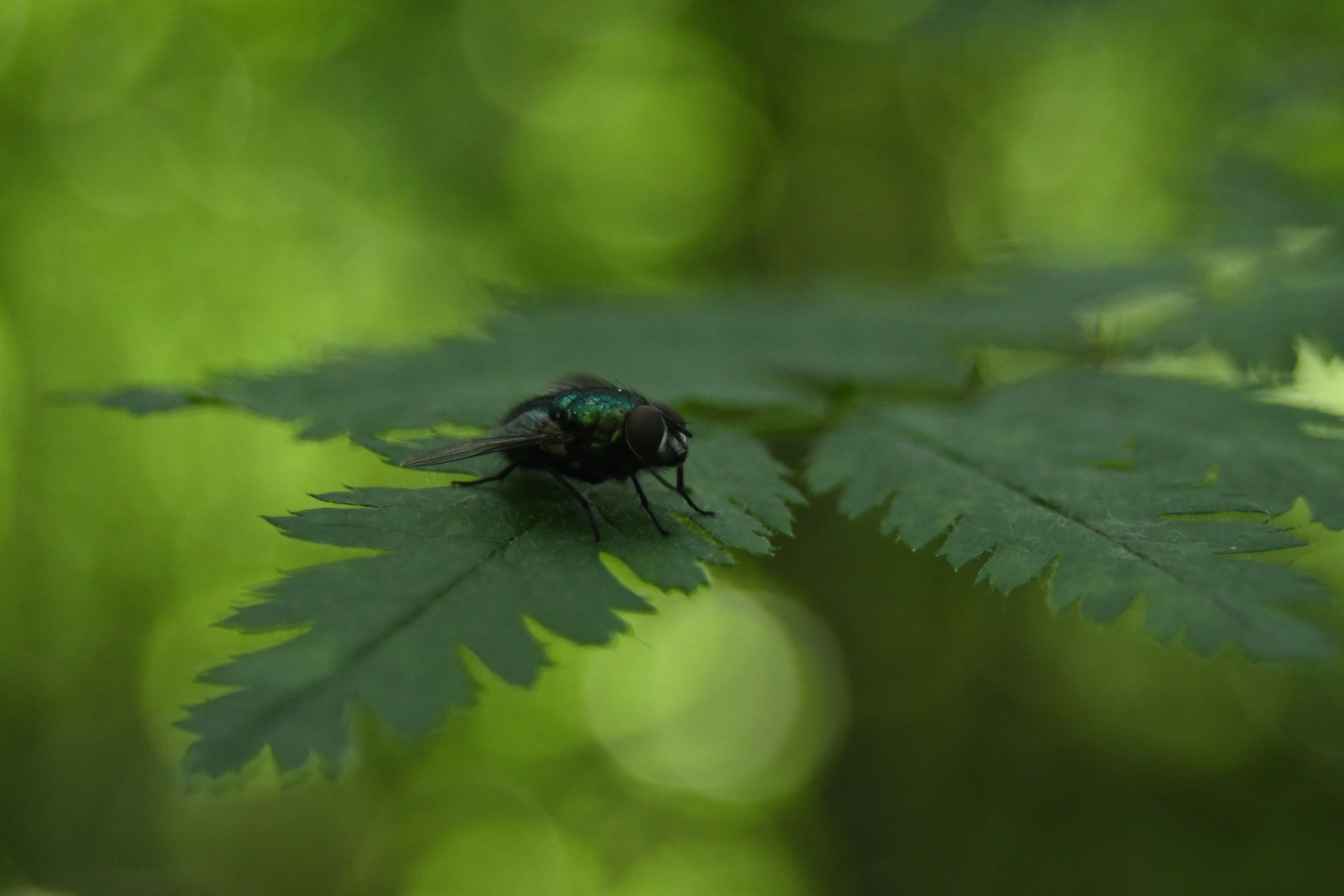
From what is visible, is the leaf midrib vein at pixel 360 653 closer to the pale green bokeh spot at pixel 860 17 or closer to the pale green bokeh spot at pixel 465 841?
the pale green bokeh spot at pixel 860 17

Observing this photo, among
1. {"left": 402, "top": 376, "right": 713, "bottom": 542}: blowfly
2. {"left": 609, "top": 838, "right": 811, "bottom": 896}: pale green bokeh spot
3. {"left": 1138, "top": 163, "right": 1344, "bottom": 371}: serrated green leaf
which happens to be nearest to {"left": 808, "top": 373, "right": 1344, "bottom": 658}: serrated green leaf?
{"left": 1138, "top": 163, "right": 1344, "bottom": 371}: serrated green leaf

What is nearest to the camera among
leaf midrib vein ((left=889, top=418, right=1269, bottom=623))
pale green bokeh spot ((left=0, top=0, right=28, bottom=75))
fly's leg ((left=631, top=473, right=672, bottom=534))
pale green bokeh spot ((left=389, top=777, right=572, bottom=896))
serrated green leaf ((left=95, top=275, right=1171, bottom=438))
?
leaf midrib vein ((left=889, top=418, right=1269, bottom=623))

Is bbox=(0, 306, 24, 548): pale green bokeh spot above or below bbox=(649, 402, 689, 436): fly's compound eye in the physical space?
below

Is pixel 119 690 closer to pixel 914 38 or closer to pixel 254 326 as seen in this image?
pixel 254 326

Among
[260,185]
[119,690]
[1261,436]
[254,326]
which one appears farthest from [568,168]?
[1261,436]

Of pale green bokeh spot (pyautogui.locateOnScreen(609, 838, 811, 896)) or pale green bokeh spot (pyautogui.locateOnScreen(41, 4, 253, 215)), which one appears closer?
pale green bokeh spot (pyautogui.locateOnScreen(41, 4, 253, 215))

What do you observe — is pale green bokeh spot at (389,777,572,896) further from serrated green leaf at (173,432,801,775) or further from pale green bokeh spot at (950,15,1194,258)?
serrated green leaf at (173,432,801,775)

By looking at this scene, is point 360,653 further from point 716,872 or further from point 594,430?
point 716,872

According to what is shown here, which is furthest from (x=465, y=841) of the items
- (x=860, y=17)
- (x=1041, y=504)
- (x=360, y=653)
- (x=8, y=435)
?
(x=360, y=653)
